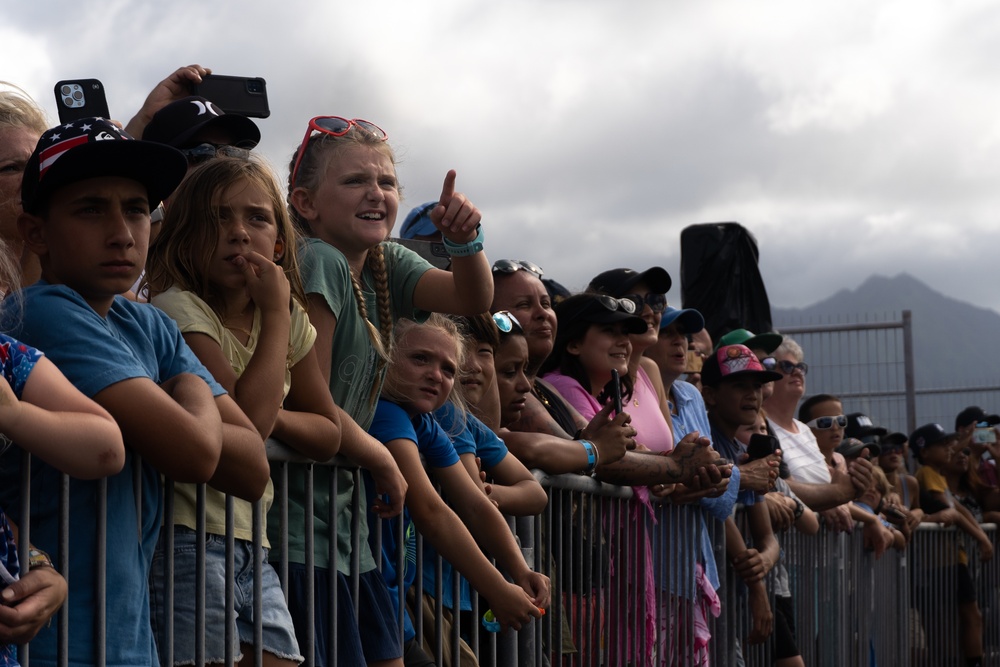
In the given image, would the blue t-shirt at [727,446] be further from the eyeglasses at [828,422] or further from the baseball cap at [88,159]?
the baseball cap at [88,159]

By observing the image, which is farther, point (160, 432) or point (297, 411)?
point (297, 411)

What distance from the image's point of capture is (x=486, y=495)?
4578mm

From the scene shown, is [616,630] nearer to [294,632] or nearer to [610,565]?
[610,565]

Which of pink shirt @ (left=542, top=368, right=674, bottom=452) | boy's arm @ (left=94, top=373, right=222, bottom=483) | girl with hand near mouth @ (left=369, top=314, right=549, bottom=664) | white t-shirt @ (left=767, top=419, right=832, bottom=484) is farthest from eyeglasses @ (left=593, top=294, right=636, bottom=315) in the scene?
boy's arm @ (left=94, top=373, right=222, bottom=483)

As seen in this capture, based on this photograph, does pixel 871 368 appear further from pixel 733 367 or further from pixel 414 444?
pixel 414 444

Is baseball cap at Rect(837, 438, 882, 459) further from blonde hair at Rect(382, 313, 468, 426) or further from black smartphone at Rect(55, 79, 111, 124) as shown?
black smartphone at Rect(55, 79, 111, 124)

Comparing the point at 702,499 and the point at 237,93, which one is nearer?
the point at 237,93

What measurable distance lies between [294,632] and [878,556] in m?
6.61

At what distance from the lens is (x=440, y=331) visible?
4688 mm

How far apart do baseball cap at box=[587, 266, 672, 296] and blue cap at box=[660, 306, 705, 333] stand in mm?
211

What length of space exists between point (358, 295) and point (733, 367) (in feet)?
12.8

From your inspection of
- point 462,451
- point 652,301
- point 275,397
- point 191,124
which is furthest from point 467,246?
point 652,301

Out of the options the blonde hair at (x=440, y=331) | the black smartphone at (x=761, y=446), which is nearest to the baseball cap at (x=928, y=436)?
the black smartphone at (x=761, y=446)

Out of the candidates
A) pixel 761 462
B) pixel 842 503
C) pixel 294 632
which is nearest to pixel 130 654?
pixel 294 632
